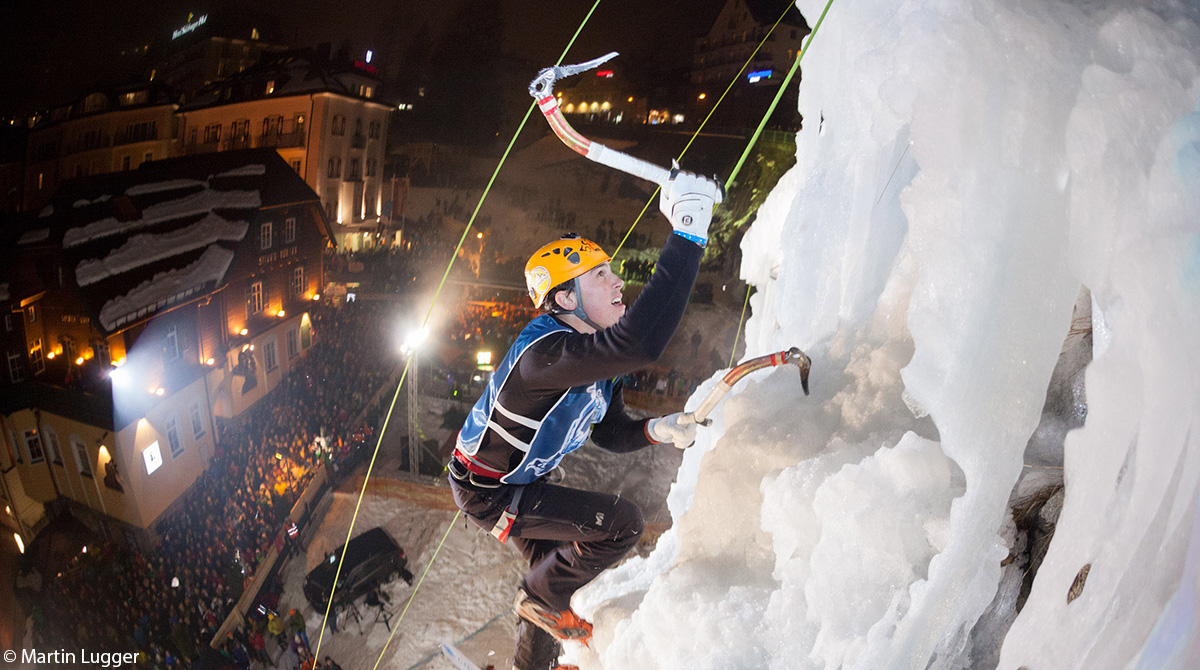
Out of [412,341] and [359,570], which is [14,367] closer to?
[412,341]

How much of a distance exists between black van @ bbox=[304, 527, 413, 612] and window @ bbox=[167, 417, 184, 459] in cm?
196

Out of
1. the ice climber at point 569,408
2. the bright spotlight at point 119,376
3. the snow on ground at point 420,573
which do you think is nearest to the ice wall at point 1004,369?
the ice climber at point 569,408

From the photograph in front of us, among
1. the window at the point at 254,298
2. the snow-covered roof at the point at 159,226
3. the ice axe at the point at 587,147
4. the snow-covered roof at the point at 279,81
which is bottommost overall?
the window at the point at 254,298

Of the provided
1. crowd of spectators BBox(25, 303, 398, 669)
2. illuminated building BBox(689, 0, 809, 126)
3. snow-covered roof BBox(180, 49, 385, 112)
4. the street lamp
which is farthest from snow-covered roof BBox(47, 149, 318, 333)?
illuminated building BBox(689, 0, 809, 126)

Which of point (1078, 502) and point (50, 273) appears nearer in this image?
point (1078, 502)

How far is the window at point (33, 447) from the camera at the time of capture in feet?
9.90

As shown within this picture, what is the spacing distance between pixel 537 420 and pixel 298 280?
294cm

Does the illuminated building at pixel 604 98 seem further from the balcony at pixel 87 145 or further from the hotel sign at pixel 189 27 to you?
the balcony at pixel 87 145

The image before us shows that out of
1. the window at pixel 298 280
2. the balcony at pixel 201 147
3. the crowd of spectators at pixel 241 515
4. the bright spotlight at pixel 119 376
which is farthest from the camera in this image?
the window at pixel 298 280

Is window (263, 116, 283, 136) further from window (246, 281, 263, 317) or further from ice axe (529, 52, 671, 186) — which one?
ice axe (529, 52, 671, 186)

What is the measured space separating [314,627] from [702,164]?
606 centimetres

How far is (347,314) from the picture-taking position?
4.67m

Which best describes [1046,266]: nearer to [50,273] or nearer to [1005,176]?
[1005,176]

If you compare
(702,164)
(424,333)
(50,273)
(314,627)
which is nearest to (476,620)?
(314,627)
